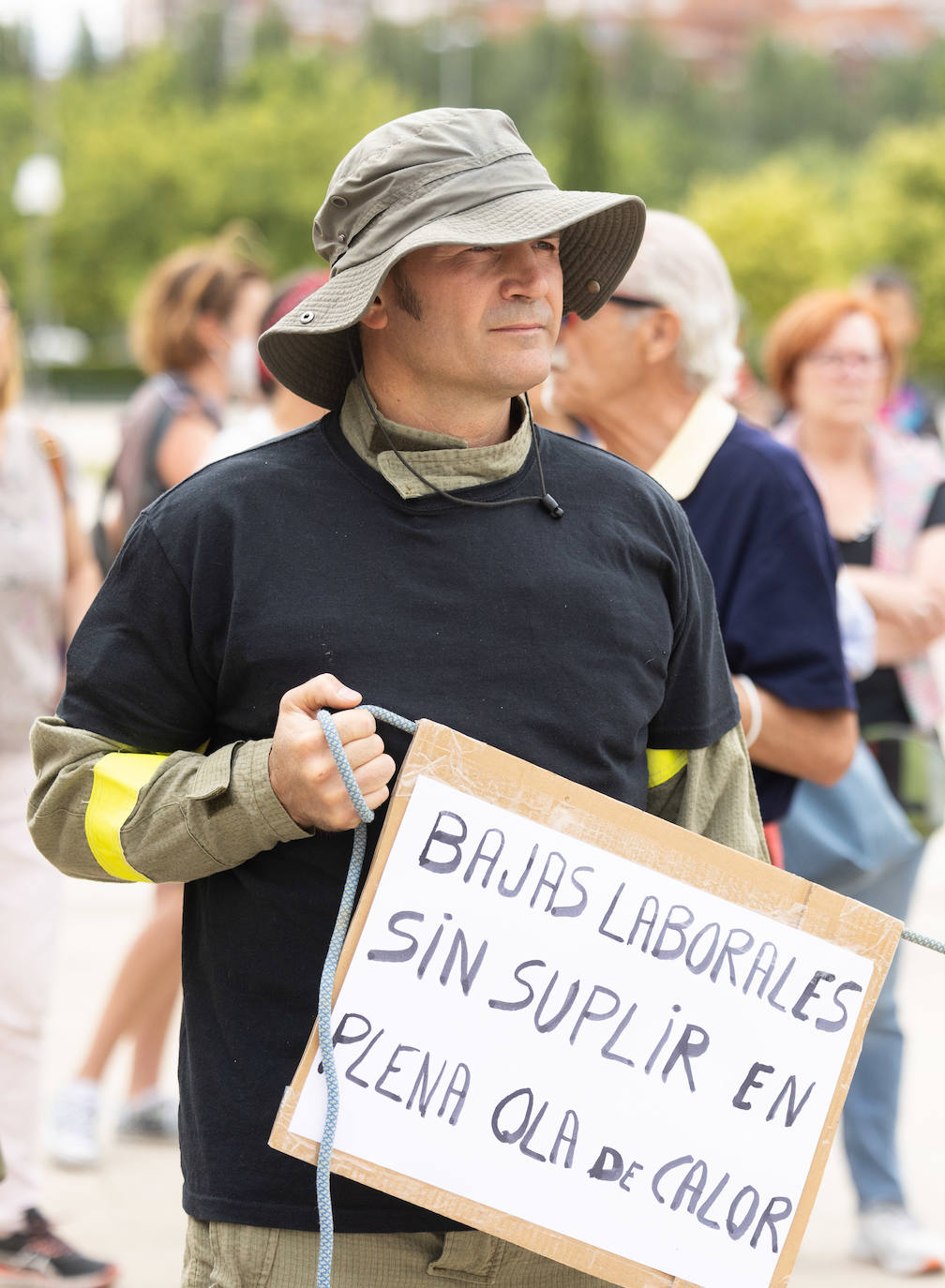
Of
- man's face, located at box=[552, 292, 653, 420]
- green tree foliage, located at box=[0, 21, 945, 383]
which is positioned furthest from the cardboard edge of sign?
green tree foliage, located at box=[0, 21, 945, 383]

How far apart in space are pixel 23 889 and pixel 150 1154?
3.48 ft

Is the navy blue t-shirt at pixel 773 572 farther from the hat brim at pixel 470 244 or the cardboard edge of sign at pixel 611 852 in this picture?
the cardboard edge of sign at pixel 611 852

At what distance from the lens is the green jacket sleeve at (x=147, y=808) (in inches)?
73.6

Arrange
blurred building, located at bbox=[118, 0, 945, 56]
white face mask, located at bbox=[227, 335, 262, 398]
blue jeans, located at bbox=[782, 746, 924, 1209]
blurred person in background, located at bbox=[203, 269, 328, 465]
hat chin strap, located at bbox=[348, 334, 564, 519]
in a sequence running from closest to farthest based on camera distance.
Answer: hat chin strap, located at bbox=[348, 334, 564, 519]
blue jeans, located at bbox=[782, 746, 924, 1209]
blurred person in background, located at bbox=[203, 269, 328, 465]
white face mask, located at bbox=[227, 335, 262, 398]
blurred building, located at bbox=[118, 0, 945, 56]

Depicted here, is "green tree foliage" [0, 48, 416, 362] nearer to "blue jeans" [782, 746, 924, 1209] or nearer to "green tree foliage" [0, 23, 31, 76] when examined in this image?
"green tree foliage" [0, 23, 31, 76]

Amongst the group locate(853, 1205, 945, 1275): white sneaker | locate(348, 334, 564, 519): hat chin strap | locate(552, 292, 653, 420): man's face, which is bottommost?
locate(853, 1205, 945, 1275): white sneaker

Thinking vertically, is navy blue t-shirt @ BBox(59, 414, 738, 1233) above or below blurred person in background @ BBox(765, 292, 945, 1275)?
above

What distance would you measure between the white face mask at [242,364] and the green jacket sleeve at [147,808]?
11.8 feet

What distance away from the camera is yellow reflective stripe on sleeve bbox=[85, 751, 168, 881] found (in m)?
1.94

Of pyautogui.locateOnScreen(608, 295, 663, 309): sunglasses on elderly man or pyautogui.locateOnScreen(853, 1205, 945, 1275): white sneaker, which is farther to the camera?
pyautogui.locateOnScreen(853, 1205, 945, 1275): white sneaker

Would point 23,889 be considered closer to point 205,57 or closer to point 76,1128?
point 76,1128

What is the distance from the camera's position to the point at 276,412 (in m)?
4.17

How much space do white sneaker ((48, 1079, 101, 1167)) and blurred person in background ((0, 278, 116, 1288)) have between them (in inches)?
23.3

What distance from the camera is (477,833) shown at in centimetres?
185
